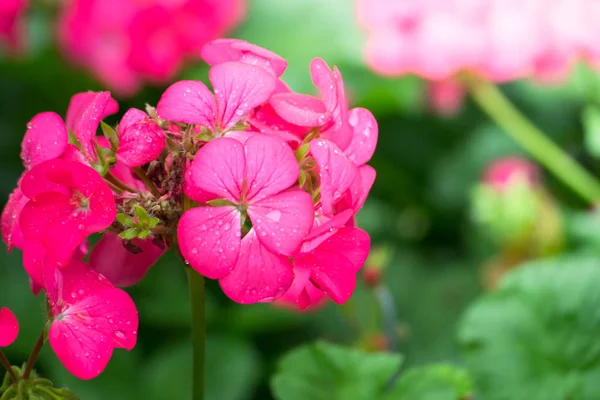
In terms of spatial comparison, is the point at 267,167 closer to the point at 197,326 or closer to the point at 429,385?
the point at 197,326

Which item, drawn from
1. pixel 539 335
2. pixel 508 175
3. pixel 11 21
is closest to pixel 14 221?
pixel 539 335

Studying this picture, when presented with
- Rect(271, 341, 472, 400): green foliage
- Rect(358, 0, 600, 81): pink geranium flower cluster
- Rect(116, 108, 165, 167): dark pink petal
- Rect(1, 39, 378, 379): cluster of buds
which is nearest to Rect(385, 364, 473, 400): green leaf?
Rect(271, 341, 472, 400): green foliage

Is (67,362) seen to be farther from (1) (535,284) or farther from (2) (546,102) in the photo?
(2) (546,102)

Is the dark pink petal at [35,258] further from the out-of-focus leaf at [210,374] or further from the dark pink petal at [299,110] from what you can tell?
the out-of-focus leaf at [210,374]

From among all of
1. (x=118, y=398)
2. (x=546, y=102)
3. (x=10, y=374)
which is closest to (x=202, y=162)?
(x=10, y=374)

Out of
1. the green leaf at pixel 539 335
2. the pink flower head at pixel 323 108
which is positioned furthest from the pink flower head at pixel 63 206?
the green leaf at pixel 539 335
